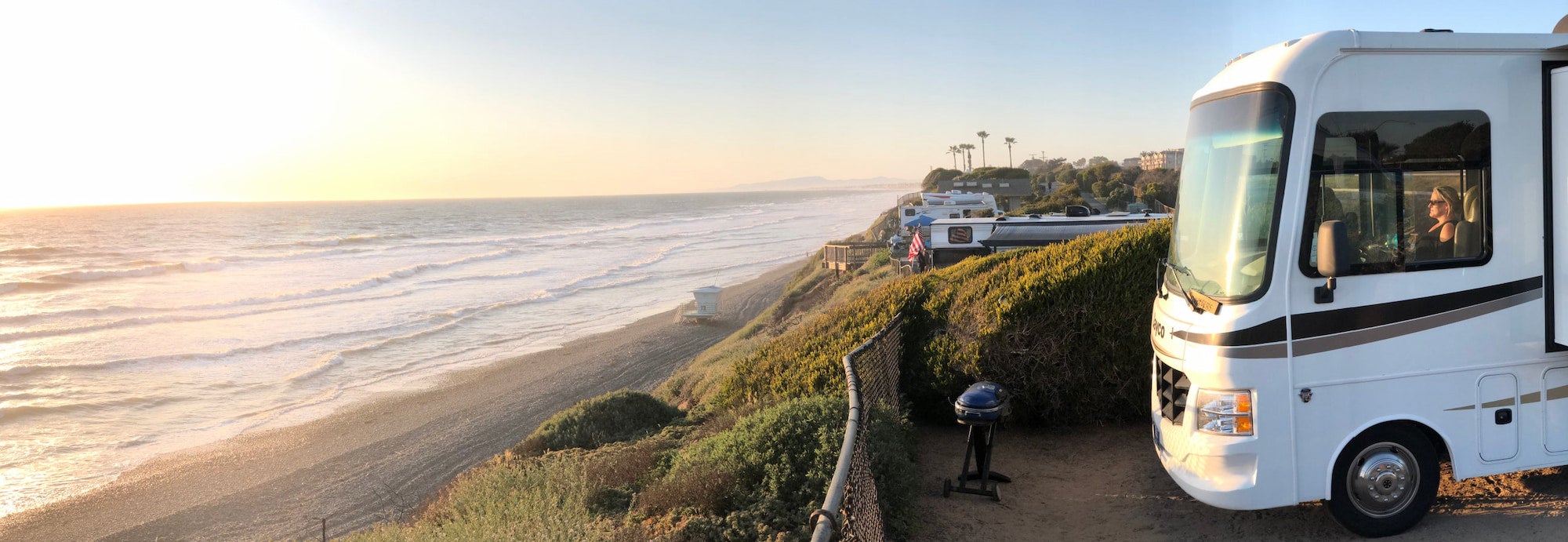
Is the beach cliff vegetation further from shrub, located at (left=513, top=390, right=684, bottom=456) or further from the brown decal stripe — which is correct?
the brown decal stripe

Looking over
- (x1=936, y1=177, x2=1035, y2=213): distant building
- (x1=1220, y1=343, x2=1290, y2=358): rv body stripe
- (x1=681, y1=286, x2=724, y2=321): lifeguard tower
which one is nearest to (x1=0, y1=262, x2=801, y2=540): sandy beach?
(x1=681, y1=286, x2=724, y2=321): lifeguard tower

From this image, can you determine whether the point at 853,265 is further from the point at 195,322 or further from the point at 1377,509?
the point at 1377,509

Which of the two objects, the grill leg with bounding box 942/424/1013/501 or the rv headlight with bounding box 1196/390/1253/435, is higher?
the rv headlight with bounding box 1196/390/1253/435

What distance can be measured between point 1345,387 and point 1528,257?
1306 millimetres

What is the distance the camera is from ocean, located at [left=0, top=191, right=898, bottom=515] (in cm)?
1795

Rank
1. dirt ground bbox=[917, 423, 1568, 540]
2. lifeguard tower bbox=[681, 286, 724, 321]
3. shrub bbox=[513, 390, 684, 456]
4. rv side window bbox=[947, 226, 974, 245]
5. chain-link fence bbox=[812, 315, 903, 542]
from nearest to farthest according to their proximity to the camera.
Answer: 1. chain-link fence bbox=[812, 315, 903, 542]
2. dirt ground bbox=[917, 423, 1568, 540]
3. shrub bbox=[513, 390, 684, 456]
4. rv side window bbox=[947, 226, 974, 245]
5. lifeguard tower bbox=[681, 286, 724, 321]

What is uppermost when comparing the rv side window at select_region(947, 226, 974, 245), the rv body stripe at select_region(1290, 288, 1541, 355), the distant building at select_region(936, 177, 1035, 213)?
the distant building at select_region(936, 177, 1035, 213)

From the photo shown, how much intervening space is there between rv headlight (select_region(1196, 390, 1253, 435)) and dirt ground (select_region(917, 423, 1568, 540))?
41.3 inches

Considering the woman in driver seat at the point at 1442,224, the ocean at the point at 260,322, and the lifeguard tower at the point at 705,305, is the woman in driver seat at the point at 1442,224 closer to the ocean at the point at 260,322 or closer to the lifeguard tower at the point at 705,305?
the ocean at the point at 260,322

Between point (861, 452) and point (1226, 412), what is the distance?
6.81 ft

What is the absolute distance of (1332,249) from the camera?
454 cm

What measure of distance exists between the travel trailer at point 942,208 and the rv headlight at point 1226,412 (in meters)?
29.2

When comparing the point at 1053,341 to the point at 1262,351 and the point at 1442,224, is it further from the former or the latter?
the point at 1442,224

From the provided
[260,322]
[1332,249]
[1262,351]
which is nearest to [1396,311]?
[1332,249]
